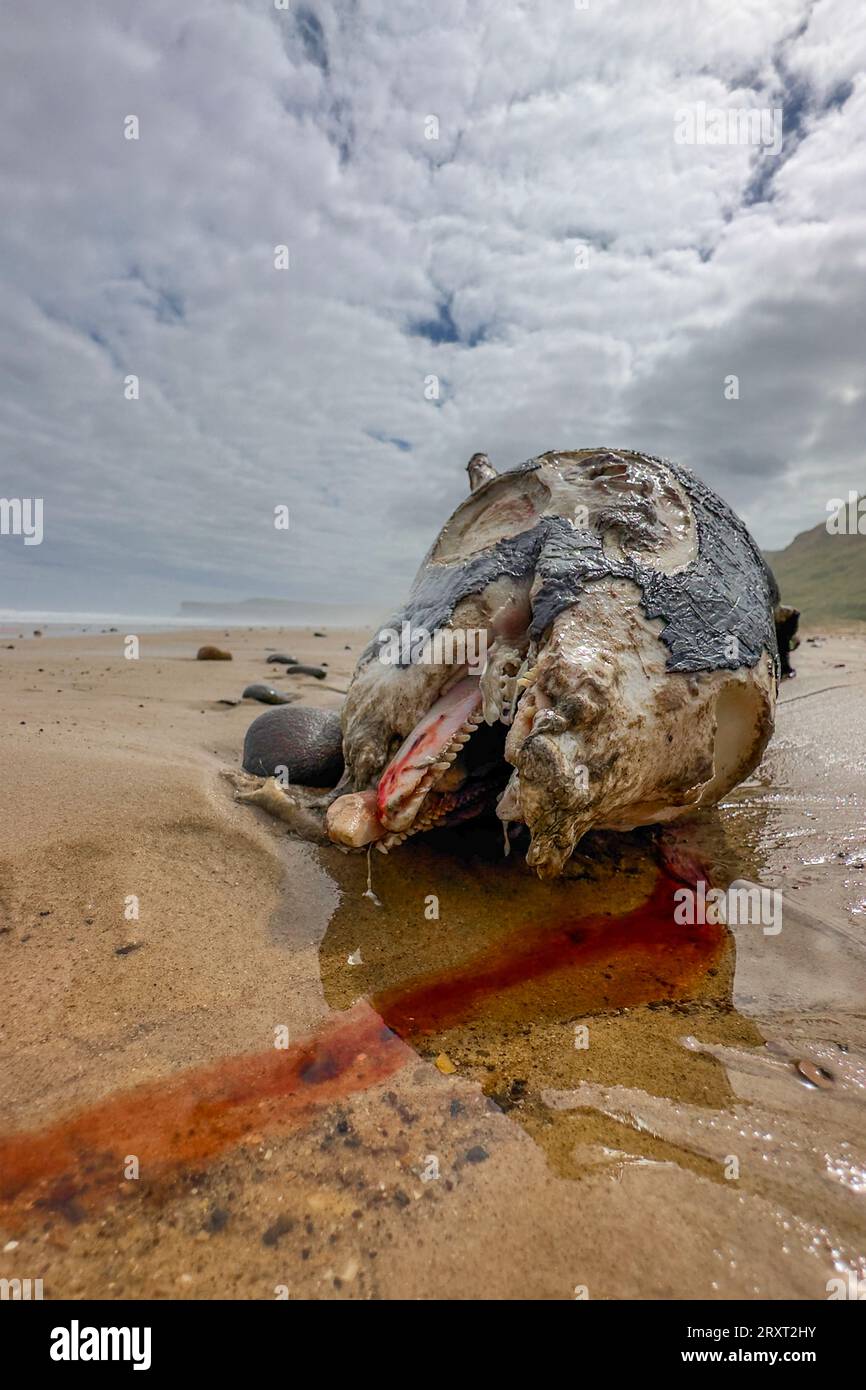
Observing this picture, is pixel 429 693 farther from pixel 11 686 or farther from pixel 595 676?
pixel 11 686

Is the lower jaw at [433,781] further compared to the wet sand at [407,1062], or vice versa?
the lower jaw at [433,781]

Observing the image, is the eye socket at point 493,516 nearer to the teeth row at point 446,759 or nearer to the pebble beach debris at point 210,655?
the teeth row at point 446,759

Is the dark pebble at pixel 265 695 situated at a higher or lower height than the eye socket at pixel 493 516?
lower

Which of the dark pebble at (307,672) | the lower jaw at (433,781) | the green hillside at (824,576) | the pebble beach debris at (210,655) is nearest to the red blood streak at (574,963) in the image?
the lower jaw at (433,781)

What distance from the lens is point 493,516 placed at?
328 centimetres

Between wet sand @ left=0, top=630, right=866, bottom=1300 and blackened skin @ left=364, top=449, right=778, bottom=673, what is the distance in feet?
3.39

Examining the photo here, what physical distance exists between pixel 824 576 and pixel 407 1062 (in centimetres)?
4480

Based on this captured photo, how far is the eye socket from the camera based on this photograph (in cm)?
306

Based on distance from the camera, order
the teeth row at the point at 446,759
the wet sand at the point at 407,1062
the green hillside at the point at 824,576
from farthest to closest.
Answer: the green hillside at the point at 824,576
the teeth row at the point at 446,759
the wet sand at the point at 407,1062

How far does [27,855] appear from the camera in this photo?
2.36 metres

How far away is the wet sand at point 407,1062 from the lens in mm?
1204

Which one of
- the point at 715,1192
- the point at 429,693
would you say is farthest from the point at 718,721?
the point at 715,1192

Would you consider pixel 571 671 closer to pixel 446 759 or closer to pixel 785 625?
pixel 446 759

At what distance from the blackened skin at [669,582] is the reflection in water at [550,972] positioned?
38.5 inches
